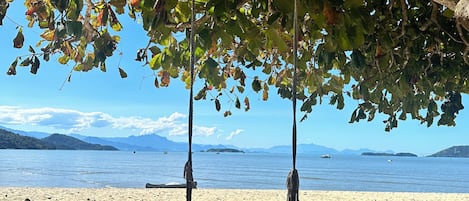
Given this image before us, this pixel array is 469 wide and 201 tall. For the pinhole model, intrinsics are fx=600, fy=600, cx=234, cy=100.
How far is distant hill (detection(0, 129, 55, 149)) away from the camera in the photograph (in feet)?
344

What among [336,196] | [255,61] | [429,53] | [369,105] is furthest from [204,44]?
[336,196]

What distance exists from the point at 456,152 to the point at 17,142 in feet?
354

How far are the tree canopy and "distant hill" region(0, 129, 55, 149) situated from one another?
92280mm

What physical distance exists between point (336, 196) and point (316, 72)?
10.2 metres

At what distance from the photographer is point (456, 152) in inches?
6142

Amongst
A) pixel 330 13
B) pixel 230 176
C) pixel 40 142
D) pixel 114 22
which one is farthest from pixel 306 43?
pixel 40 142

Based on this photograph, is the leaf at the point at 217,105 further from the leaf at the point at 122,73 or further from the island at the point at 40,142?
the island at the point at 40,142

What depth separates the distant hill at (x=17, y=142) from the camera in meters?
105

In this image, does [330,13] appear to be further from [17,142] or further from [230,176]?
[17,142]

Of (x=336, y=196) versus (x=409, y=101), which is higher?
(x=409, y=101)

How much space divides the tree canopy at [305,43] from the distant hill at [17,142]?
9228cm

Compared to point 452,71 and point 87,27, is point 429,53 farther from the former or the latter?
point 87,27

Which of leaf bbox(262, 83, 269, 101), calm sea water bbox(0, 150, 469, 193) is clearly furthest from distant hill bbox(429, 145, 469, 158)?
leaf bbox(262, 83, 269, 101)

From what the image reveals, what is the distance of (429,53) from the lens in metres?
3.41
